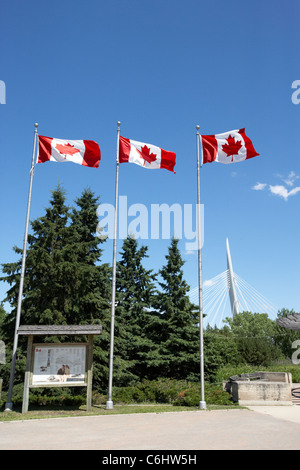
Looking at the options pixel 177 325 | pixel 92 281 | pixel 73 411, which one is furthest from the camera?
pixel 177 325

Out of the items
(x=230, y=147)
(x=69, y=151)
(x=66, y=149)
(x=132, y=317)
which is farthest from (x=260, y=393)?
(x=132, y=317)

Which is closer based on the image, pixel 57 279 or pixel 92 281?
pixel 57 279

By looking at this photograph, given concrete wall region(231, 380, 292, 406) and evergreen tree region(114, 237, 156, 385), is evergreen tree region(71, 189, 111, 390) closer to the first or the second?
evergreen tree region(114, 237, 156, 385)

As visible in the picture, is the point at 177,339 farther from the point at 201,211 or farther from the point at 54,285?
the point at 201,211

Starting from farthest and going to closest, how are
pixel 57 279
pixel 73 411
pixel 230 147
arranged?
1. pixel 57 279
2. pixel 230 147
3. pixel 73 411

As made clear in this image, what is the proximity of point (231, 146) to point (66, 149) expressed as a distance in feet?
25.3

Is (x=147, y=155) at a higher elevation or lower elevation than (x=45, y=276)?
higher

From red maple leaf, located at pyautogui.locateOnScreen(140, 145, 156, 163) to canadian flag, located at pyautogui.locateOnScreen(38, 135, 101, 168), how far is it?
209 centimetres

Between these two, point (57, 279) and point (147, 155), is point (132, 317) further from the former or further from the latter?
point (147, 155)

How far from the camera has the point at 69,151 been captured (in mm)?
17125

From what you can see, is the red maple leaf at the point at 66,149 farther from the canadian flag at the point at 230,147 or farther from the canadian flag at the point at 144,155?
the canadian flag at the point at 230,147

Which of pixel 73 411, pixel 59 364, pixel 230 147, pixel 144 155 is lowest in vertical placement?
pixel 73 411

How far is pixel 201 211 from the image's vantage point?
1698 centimetres
